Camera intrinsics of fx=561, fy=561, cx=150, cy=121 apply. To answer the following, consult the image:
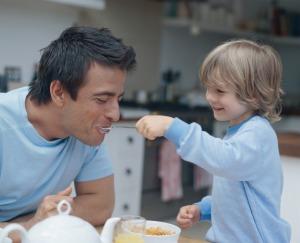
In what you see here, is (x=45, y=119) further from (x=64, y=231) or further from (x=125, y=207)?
(x=125, y=207)

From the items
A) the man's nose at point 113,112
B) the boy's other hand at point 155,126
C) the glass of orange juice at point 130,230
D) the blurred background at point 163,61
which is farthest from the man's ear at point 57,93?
the blurred background at point 163,61

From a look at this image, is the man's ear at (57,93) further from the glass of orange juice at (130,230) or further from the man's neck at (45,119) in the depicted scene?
the glass of orange juice at (130,230)

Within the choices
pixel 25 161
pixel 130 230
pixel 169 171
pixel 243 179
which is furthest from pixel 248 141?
pixel 169 171

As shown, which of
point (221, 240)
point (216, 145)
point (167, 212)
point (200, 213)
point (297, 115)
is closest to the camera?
point (216, 145)

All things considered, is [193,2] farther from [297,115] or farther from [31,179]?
[31,179]

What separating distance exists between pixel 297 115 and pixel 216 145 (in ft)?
13.8

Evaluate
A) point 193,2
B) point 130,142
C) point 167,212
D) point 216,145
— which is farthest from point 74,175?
point 193,2

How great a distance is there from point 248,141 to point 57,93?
486mm

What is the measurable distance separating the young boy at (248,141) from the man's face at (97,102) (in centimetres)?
23

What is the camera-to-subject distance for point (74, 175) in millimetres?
1508

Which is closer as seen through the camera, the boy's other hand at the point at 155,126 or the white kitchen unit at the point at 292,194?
the boy's other hand at the point at 155,126

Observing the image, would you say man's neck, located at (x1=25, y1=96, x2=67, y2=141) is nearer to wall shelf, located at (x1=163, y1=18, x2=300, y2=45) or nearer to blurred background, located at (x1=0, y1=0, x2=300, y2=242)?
blurred background, located at (x1=0, y1=0, x2=300, y2=242)

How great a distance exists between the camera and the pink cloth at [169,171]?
13.6ft

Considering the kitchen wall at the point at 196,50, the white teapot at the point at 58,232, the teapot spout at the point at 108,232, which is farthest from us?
the kitchen wall at the point at 196,50
